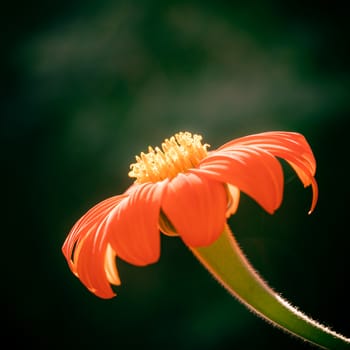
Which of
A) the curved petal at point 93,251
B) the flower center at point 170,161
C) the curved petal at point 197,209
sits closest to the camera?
the curved petal at point 197,209

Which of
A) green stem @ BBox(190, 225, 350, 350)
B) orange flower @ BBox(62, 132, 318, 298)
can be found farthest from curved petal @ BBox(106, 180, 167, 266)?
green stem @ BBox(190, 225, 350, 350)

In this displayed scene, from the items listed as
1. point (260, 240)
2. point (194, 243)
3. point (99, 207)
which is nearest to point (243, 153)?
point (194, 243)

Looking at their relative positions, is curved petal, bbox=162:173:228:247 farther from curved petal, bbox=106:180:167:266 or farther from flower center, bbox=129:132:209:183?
flower center, bbox=129:132:209:183

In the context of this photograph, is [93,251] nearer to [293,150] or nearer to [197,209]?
[197,209]

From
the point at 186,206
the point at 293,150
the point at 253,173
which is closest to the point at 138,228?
the point at 186,206

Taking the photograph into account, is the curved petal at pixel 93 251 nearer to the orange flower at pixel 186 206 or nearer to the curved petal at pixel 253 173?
the orange flower at pixel 186 206

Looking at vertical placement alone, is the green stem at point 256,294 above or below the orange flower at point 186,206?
below

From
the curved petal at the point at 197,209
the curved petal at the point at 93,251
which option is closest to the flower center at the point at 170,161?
the curved petal at the point at 93,251
